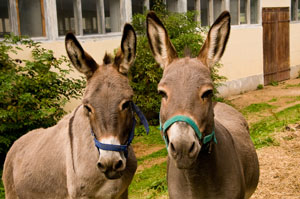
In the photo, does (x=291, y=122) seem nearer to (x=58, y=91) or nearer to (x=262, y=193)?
(x=262, y=193)

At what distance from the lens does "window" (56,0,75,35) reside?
26.6ft

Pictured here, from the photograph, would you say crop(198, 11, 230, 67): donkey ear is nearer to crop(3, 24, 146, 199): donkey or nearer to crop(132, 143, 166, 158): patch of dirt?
crop(3, 24, 146, 199): donkey

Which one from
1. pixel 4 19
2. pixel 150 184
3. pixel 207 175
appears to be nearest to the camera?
pixel 207 175

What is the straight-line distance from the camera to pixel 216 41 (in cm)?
268

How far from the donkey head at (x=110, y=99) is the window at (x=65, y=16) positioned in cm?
543

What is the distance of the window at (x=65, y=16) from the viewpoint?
26.6ft

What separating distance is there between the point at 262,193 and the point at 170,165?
250 centimetres

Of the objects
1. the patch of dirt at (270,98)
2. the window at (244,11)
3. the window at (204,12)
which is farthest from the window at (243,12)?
the patch of dirt at (270,98)

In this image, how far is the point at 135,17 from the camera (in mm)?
9102

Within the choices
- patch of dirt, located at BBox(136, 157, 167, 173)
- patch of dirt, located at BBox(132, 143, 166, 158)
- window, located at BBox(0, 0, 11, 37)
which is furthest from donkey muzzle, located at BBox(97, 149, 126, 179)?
window, located at BBox(0, 0, 11, 37)

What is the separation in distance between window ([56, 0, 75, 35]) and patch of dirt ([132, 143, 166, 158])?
3.27 metres

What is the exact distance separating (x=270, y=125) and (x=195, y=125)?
20.5 feet

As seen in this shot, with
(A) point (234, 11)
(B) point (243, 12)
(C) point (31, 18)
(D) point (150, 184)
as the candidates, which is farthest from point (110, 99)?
(B) point (243, 12)

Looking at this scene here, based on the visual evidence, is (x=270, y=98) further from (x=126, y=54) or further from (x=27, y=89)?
(x=126, y=54)
